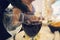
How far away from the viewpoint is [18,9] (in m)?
1.21

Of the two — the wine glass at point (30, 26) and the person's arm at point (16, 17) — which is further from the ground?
the person's arm at point (16, 17)

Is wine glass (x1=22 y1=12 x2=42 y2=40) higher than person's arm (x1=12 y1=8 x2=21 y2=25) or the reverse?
the reverse

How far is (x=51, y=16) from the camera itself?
1184 millimetres

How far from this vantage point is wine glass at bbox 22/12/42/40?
3.78ft

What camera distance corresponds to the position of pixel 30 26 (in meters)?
1.16

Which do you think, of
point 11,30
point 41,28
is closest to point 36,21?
point 41,28

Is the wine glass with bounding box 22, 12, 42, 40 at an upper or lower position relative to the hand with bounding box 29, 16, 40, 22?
lower

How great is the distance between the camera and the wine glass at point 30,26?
1.15 m

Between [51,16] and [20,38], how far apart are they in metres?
0.22

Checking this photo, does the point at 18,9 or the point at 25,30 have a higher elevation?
the point at 18,9

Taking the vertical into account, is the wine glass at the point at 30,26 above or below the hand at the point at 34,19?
below

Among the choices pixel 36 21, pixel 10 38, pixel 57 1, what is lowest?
pixel 10 38

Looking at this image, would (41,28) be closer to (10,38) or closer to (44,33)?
(44,33)

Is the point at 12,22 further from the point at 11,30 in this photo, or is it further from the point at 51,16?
the point at 51,16
